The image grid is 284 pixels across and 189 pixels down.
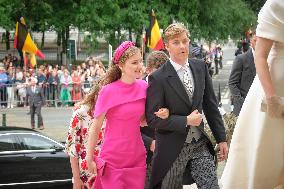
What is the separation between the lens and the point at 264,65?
3.83 meters

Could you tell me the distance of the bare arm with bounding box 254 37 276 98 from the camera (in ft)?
12.5

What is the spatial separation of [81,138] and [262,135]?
221 cm

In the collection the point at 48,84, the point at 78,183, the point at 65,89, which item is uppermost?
the point at 78,183

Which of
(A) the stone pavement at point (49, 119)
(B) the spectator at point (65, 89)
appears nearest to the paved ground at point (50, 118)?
(A) the stone pavement at point (49, 119)

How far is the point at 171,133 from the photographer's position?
4.96 m

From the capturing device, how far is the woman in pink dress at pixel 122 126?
511cm

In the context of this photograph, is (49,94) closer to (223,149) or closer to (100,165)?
(100,165)

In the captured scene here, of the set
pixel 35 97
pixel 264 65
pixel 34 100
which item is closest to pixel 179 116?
pixel 264 65

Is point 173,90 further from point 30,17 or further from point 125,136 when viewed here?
point 30,17

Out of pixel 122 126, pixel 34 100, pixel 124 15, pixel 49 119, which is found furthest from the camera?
pixel 124 15

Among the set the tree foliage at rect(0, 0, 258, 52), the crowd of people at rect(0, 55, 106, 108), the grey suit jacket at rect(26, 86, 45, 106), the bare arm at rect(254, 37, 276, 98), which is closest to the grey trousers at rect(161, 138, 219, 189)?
the bare arm at rect(254, 37, 276, 98)

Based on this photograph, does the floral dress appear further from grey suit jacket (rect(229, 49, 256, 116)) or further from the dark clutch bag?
grey suit jacket (rect(229, 49, 256, 116))

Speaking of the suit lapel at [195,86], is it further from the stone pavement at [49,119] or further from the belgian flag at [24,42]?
the belgian flag at [24,42]

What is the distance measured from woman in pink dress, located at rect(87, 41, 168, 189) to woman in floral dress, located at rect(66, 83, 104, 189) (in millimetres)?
445
